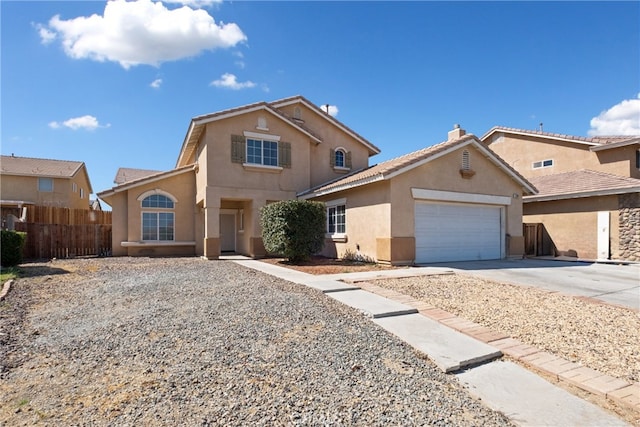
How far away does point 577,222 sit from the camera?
16.5m

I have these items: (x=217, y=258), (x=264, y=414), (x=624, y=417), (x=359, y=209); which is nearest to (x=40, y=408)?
(x=264, y=414)

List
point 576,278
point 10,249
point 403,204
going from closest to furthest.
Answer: point 576,278 < point 10,249 < point 403,204

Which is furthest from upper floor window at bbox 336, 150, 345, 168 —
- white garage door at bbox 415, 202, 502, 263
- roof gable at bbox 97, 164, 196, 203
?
roof gable at bbox 97, 164, 196, 203

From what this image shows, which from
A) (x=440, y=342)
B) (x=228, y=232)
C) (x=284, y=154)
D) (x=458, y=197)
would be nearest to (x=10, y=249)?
(x=228, y=232)

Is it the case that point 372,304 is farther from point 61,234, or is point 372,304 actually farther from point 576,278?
point 61,234

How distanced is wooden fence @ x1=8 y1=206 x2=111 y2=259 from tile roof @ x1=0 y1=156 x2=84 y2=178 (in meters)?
15.7

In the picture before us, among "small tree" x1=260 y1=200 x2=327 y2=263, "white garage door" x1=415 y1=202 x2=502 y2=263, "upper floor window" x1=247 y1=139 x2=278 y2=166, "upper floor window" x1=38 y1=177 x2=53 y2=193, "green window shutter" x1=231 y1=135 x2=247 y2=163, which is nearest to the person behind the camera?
"small tree" x1=260 y1=200 x2=327 y2=263

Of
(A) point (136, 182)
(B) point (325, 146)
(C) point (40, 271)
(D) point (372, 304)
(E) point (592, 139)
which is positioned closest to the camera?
(D) point (372, 304)

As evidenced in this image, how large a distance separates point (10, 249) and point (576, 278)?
18391mm

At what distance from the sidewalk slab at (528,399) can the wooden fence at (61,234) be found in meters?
18.5

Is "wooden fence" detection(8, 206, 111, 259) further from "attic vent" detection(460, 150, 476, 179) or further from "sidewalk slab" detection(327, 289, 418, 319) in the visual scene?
"attic vent" detection(460, 150, 476, 179)

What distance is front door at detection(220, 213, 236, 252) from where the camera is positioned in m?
20.3

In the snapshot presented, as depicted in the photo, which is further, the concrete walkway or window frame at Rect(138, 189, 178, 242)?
window frame at Rect(138, 189, 178, 242)

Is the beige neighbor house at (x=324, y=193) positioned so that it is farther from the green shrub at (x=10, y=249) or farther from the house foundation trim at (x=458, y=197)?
the green shrub at (x=10, y=249)
